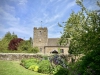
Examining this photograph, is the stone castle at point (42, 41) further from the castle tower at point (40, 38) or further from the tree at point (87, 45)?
the tree at point (87, 45)

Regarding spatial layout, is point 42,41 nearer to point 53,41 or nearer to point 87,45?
point 53,41

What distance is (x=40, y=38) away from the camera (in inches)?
1980

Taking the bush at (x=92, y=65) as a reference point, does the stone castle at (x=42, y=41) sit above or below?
above

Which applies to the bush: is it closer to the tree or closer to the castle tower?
the tree

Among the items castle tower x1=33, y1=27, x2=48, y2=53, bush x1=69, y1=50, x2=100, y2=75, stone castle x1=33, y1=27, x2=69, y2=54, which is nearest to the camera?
bush x1=69, y1=50, x2=100, y2=75

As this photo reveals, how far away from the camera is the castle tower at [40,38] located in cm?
5016

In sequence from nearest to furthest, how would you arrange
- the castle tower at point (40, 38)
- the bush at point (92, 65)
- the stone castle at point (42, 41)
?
the bush at point (92, 65) → the stone castle at point (42, 41) → the castle tower at point (40, 38)

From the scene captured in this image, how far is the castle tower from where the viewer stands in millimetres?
50156

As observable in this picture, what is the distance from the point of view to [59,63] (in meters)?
13.2

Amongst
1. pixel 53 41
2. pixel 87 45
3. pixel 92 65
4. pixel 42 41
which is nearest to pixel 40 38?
pixel 42 41

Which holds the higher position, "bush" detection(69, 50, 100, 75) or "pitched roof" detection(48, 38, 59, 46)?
"pitched roof" detection(48, 38, 59, 46)

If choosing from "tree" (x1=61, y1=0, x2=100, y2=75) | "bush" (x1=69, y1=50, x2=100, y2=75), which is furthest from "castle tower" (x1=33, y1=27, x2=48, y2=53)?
"bush" (x1=69, y1=50, x2=100, y2=75)

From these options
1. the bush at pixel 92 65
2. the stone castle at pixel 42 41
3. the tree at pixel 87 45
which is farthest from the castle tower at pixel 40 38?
the bush at pixel 92 65

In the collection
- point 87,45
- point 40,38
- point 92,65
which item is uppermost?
point 40,38
